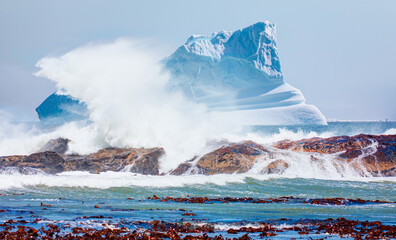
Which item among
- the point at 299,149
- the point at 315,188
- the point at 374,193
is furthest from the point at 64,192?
the point at 299,149

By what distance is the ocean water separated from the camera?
10844 millimetres

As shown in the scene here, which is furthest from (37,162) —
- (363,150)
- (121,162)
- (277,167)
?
(363,150)

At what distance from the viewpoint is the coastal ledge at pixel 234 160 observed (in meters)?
22.2

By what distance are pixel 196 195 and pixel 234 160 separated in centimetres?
738

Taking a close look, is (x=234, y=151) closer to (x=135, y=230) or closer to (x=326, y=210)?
(x=326, y=210)

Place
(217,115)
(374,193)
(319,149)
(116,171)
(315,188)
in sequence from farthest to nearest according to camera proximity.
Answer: (217,115) < (319,149) < (116,171) < (315,188) < (374,193)

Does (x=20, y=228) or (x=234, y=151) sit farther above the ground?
(x=234, y=151)

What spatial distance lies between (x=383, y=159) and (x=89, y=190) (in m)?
15.8

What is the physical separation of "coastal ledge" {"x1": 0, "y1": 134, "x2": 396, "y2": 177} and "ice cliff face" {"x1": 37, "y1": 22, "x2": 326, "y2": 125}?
118ft

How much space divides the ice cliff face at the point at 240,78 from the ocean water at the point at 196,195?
3912cm

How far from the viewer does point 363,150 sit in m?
24.4

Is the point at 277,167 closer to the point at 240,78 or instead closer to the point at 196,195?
the point at 196,195

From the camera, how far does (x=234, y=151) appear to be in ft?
79.8

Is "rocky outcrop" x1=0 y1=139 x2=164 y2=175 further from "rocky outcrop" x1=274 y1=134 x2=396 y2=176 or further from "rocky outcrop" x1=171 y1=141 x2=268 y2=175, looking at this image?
"rocky outcrop" x1=274 y1=134 x2=396 y2=176
